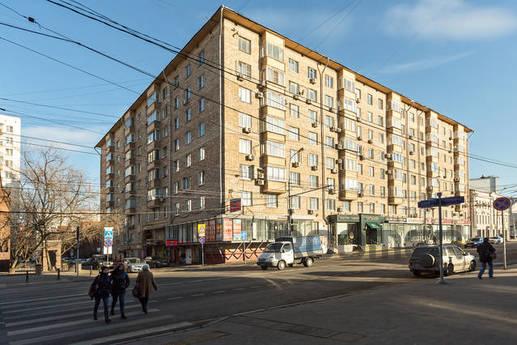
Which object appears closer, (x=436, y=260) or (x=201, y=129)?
(x=436, y=260)

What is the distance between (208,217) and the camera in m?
46.0

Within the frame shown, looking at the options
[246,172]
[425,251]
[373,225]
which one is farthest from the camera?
[373,225]

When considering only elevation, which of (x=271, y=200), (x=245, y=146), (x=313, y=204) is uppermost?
(x=245, y=146)

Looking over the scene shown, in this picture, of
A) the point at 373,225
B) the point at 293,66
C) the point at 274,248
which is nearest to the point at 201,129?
the point at 293,66

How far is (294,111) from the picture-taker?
52.0 meters

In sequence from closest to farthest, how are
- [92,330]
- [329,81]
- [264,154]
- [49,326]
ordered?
[92,330]
[49,326]
[264,154]
[329,81]

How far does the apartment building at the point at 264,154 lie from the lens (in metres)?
45.7

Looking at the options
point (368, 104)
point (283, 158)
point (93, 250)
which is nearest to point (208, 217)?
point (283, 158)

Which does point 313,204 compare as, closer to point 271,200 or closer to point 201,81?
point 271,200

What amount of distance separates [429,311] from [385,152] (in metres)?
57.7

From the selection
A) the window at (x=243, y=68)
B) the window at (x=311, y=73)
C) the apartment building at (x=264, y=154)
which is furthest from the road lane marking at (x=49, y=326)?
the window at (x=311, y=73)

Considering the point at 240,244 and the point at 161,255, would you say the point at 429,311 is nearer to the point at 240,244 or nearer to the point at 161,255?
the point at 240,244

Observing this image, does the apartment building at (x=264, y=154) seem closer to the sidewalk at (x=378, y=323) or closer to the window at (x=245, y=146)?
the window at (x=245, y=146)

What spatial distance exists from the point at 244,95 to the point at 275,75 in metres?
4.39
